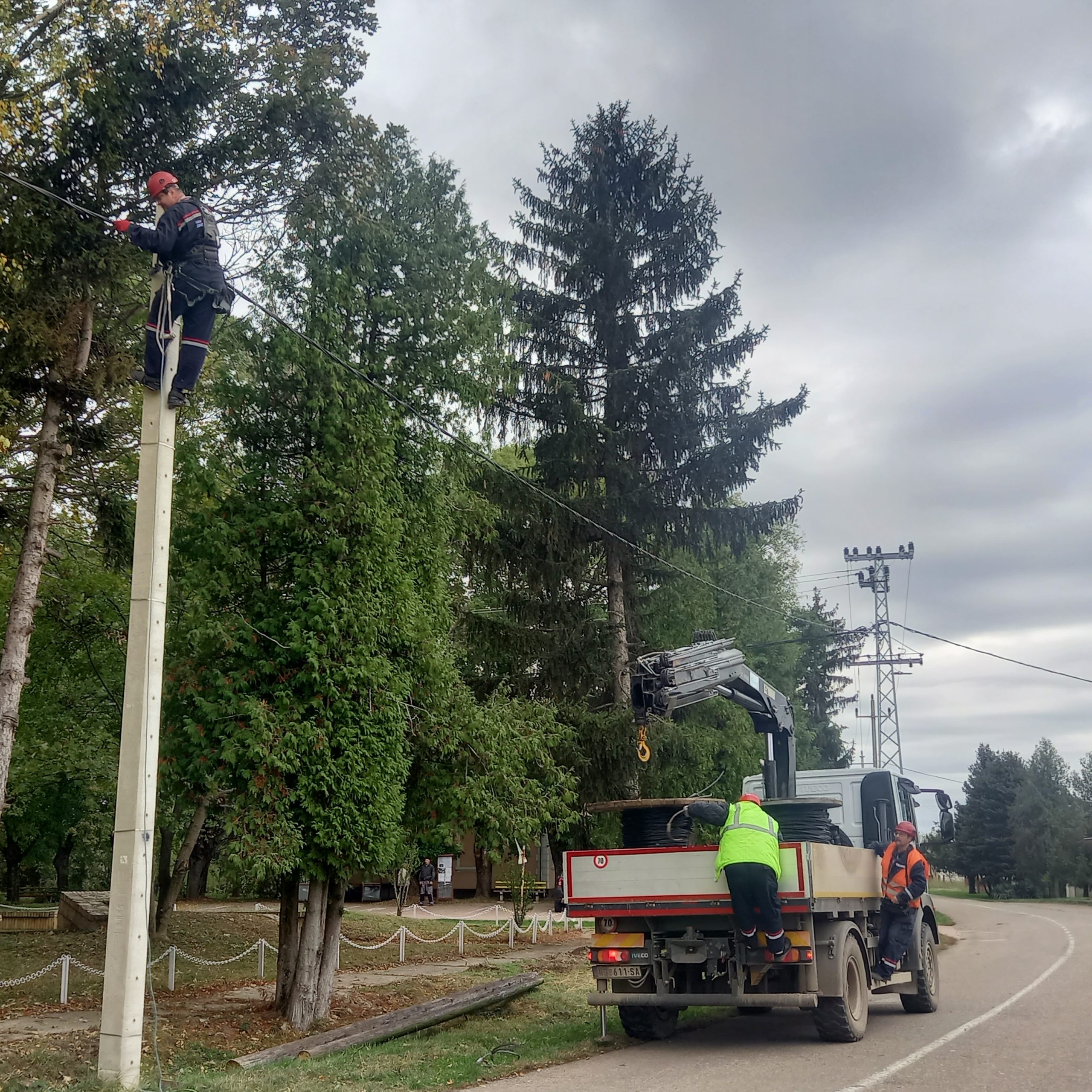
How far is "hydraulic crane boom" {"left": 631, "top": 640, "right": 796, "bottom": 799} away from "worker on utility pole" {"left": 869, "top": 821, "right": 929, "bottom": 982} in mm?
2345

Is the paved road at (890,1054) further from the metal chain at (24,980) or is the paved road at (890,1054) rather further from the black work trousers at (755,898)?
the metal chain at (24,980)

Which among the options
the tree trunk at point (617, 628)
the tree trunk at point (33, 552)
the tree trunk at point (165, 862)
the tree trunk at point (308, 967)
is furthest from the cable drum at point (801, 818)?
the tree trunk at point (165, 862)

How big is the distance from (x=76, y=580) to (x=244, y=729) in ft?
26.4

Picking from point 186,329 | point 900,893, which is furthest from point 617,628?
point 186,329

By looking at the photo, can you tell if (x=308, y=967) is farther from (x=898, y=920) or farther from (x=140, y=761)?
(x=898, y=920)

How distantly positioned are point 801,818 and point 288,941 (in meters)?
5.89

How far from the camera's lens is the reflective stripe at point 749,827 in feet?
29.8

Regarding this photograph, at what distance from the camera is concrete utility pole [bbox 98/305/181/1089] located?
23.4 feet

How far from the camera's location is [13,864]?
3675cm

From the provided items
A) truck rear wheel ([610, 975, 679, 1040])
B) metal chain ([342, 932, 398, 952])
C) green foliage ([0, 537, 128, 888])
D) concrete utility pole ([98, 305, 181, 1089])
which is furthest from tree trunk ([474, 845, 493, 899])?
concrete utility pole ([98, 305, 181, 1089])

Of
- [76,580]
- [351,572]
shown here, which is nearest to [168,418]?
[351,572]

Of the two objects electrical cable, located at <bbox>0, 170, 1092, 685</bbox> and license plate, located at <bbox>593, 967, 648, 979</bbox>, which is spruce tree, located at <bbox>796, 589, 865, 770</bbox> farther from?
license plate, located at <bbox>593, 967, 648, 979</bbox>

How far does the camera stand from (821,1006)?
9.41m

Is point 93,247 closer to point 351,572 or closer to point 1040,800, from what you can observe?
point 351,572
